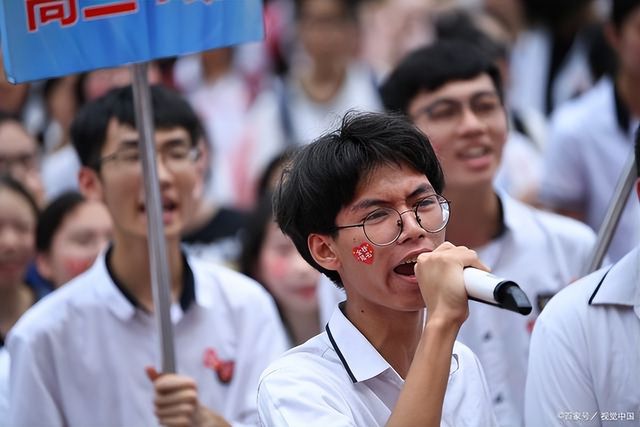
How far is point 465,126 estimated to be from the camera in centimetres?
475

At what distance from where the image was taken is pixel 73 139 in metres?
4.91

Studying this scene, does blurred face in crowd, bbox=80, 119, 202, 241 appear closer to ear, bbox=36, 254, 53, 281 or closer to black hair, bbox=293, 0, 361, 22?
ear, bbox=36, 254, 53, 281

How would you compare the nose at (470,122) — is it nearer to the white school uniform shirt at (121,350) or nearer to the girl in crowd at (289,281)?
the white school uniform shirt at (121,350)

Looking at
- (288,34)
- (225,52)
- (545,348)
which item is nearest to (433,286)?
(545,348)

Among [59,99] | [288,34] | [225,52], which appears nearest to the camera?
[59,99]

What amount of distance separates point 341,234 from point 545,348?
675 mm

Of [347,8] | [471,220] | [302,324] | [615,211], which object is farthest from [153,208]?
[347,8]

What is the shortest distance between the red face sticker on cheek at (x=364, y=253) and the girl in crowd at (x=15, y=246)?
2674 mm

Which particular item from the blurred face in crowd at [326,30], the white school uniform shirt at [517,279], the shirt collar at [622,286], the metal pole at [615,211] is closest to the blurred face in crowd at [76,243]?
the white school uniform shirt at [517,279]

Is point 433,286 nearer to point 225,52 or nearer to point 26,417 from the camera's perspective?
point 26,417

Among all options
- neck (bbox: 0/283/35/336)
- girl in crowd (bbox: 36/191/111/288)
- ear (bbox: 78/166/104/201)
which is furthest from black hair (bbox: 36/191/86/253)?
ear (bbox: 78/166/104/201)

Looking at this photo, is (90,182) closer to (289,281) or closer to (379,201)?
(289,281)

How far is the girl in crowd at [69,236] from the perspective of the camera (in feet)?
18.4

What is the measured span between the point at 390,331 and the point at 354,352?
0.14m
